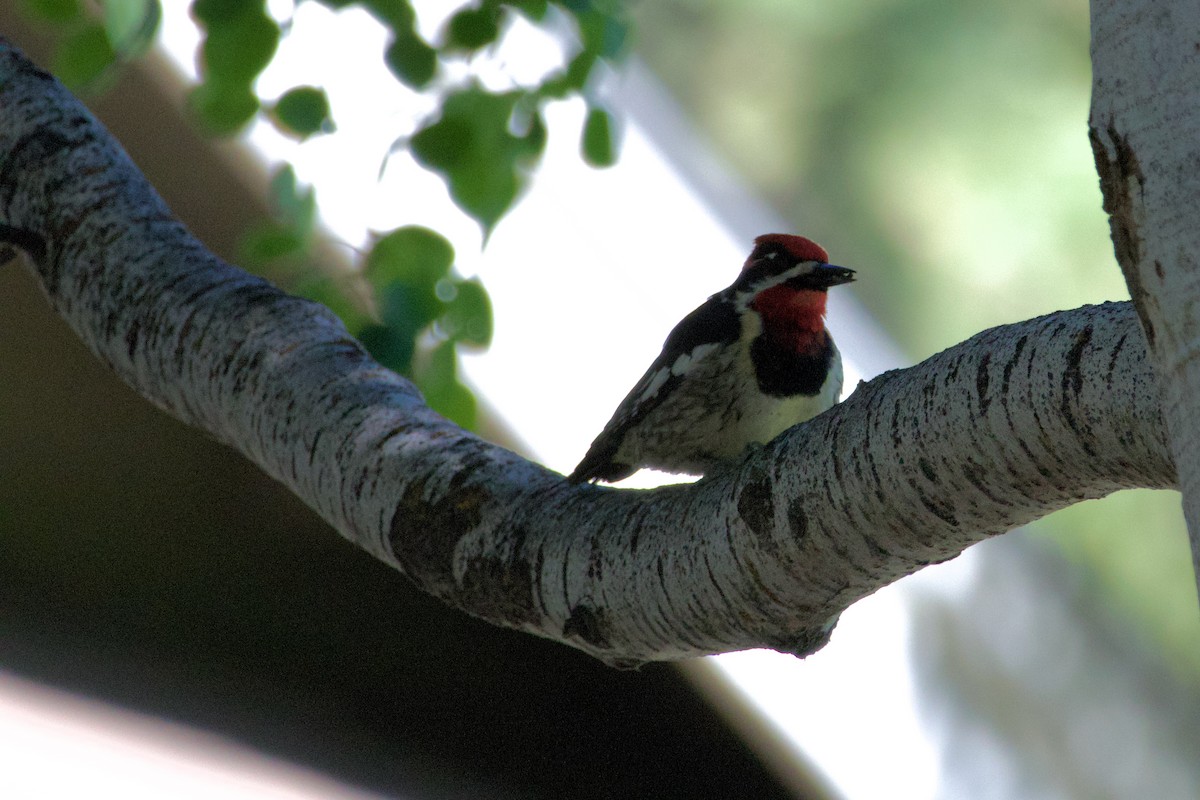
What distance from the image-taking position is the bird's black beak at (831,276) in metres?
1.85

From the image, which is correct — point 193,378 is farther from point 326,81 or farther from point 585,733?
point 585,733

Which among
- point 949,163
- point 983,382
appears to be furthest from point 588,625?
point 949,163

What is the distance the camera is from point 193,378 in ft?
4.36

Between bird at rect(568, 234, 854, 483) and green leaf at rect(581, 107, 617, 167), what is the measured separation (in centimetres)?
36

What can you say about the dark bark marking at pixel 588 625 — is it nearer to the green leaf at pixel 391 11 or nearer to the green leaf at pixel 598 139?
the green leaf at pixel 598 139

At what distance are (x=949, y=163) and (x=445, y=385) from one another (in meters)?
2.14

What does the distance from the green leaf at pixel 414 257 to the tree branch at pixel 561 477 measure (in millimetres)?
99

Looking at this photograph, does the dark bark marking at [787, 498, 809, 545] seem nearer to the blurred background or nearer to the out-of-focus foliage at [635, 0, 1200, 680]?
the blurred background

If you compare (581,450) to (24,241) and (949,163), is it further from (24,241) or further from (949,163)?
(949,163)

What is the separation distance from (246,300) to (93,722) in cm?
158

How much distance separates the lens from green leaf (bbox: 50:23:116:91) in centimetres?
143

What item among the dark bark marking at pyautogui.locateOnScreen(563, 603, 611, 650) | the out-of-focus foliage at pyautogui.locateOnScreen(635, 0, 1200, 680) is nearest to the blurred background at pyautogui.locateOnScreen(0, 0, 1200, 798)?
the out-of-focus foliage at pyautogui.locateOnScreen(635, 0, 1200, 680)

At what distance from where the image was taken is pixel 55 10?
1447mm

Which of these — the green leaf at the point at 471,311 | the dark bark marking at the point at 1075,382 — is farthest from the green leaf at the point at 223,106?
the dark bark marking at the point at 1075,382
